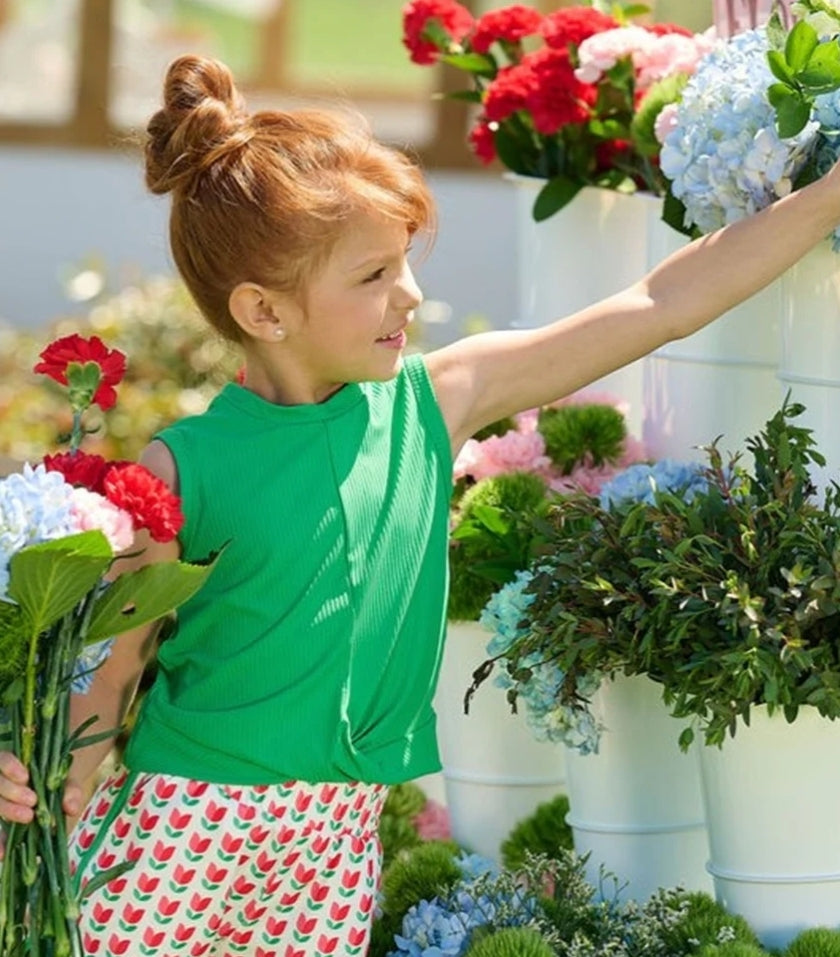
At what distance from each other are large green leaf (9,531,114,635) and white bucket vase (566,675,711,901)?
811 millimetres

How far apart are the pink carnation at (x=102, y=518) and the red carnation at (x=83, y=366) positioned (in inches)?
7.1

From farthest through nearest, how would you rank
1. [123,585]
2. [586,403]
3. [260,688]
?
[586,403], [260,688], [123,585]

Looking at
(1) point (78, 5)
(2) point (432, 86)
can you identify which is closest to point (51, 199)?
(1) point (78, 5)

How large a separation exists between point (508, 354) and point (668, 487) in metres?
0.26

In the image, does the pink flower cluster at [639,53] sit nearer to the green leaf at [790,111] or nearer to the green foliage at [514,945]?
the green leaf at [790,111]

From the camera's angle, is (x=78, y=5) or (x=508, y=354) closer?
(x=508, y=354)

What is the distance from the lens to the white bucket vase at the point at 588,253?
3061 mm

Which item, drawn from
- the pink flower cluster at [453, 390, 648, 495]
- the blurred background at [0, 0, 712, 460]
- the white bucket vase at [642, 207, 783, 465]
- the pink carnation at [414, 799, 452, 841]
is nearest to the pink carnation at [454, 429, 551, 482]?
the pink flower cluster at [453, 390, 648, 495]

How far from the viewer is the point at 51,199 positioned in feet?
28.8

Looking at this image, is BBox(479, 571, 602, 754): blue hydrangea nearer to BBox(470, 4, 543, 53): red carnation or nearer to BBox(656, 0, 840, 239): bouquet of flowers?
BBox(656, 0, 840, 239): bouquet of flowers

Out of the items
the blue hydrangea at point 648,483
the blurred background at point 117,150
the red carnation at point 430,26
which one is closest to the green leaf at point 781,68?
the blue hydrangea at point 648,483

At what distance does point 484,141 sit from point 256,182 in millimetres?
1065

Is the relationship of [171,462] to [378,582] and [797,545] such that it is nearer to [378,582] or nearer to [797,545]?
[378,582]

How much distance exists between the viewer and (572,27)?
3.10 m
